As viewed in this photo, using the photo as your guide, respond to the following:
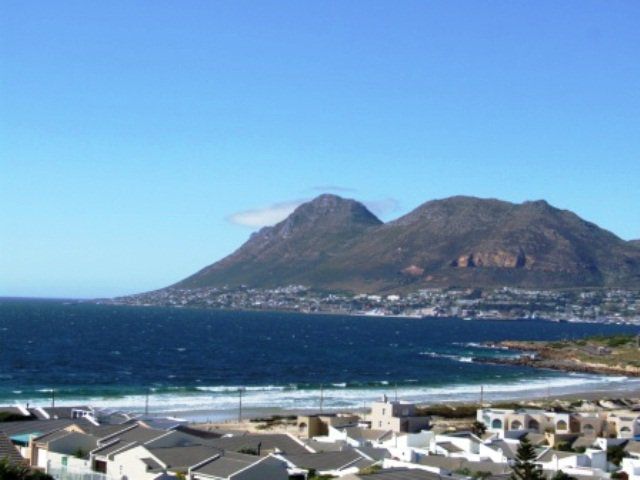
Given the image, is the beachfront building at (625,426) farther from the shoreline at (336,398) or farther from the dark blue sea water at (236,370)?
the dark blue sea water at (236,370)

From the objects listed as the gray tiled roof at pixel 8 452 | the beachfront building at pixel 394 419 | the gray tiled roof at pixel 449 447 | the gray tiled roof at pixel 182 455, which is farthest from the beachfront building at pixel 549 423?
the gray tiled roof at pixel 8 452

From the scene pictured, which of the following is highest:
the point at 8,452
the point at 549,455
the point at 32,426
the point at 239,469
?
the point at 8,452

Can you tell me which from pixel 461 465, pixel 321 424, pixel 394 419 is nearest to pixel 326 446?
pixel 461 465

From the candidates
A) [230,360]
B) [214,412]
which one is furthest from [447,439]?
[230,360]

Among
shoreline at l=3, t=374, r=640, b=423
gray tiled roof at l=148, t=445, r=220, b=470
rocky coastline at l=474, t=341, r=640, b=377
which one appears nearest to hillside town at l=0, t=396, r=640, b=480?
gray tiled roof at l=148, t=445, r=220, b=470

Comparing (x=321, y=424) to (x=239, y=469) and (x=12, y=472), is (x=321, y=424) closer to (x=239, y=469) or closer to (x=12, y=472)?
(x=239, y=469)
